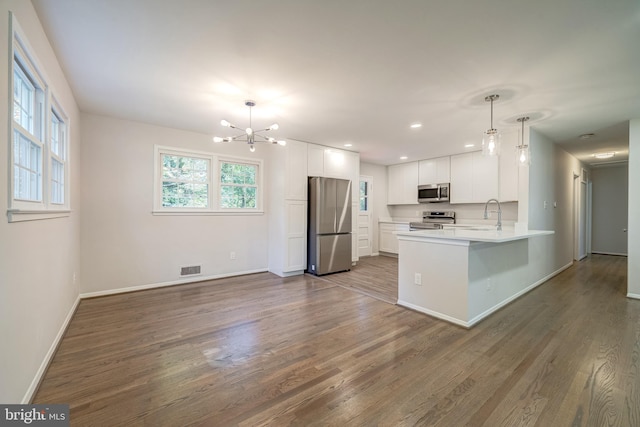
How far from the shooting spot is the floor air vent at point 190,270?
441 cm

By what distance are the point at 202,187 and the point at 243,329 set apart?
2.78 m

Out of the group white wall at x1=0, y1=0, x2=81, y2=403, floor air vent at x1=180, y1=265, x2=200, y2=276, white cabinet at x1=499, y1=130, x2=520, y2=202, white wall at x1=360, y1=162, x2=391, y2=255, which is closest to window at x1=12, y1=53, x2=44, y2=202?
white wall at x1=0, y1=0, x2=81, y2=403

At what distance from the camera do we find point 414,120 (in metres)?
3.81

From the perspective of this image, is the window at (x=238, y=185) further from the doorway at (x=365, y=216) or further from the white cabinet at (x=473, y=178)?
the white cabinet at (x=473, y=178)

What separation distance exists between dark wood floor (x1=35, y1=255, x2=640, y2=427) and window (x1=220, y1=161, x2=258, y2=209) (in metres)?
1.99

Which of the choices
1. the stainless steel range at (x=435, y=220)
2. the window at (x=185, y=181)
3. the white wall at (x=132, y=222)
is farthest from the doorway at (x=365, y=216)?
the window at (x=185, y=181)

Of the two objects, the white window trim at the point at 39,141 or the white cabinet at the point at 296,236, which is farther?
the white cabinet at the point at 296,236

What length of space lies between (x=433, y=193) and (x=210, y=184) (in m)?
4.80

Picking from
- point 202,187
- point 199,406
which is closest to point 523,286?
point 199,406

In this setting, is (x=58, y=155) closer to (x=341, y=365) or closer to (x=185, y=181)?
(x=185, y=181)

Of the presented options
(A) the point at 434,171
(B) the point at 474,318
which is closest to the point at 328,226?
(B) the point at 474,318

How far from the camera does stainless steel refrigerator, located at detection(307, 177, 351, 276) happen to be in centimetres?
500

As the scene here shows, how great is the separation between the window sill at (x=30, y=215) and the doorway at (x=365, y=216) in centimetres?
574

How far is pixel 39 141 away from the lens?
2121mm
